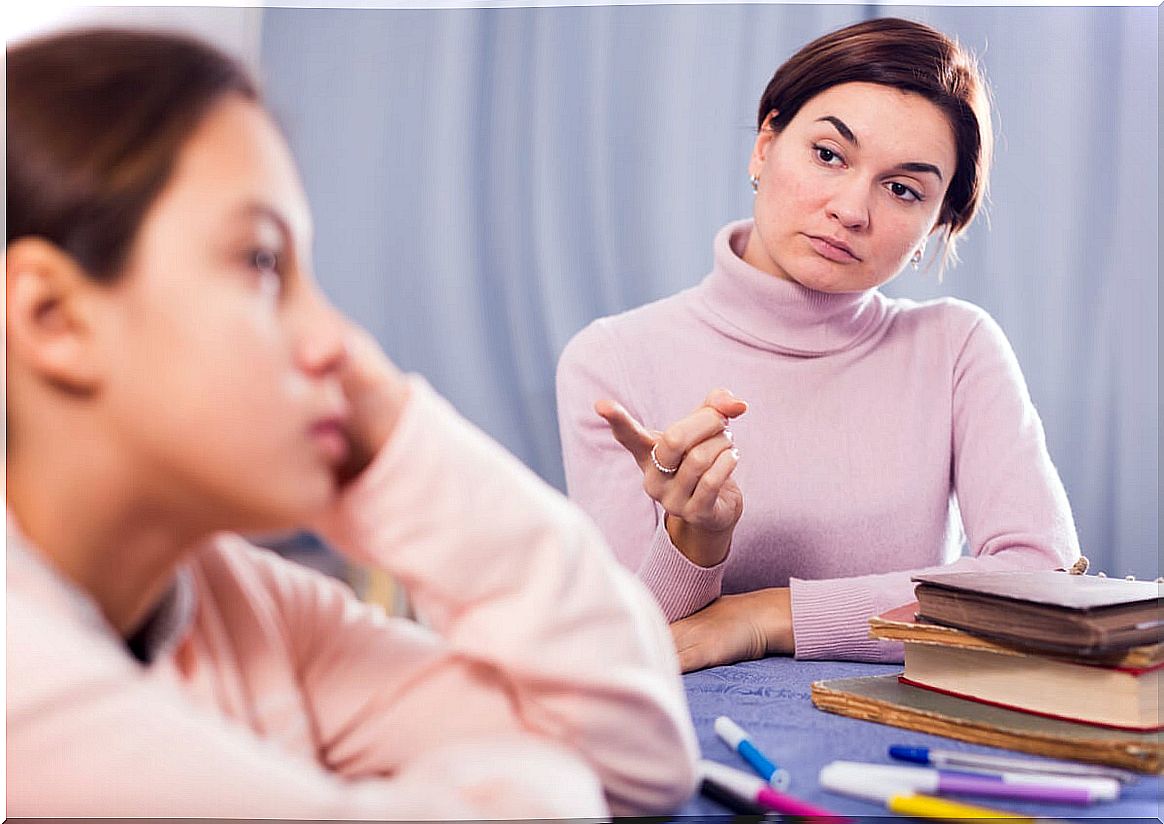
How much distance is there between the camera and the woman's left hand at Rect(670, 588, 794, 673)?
912 millimetres

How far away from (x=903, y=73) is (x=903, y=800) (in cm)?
81

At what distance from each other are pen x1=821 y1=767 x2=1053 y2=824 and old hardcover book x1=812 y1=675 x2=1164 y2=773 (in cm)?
11

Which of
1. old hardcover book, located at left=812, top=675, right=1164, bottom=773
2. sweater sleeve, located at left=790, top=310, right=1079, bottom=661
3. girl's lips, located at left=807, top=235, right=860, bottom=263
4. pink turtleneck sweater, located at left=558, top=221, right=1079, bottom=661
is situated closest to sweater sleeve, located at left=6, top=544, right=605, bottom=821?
old hardcover book, located at left=812, top=675, right=1164, bottom=773

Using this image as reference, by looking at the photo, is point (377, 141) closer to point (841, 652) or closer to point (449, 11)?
point (449, 11)

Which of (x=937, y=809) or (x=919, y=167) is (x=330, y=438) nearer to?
(x=937, y=809)

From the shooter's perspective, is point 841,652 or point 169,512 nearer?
point 169,512

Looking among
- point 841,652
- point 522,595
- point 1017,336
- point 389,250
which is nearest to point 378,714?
point 522,595

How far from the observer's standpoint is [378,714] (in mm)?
480

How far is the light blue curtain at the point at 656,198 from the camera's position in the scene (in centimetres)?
178

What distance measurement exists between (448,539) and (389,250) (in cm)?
142

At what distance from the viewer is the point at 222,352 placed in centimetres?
38

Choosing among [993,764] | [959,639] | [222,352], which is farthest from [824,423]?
[222,352]

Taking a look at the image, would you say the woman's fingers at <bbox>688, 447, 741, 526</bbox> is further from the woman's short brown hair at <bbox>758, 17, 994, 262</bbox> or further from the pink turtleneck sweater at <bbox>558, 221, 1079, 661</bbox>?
the woman's short brown hair at <bbox>758, 17, 994, 262</bbox>

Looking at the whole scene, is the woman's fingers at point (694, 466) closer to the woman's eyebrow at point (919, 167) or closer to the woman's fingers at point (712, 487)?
the woman's fingers at point (712, 487)
